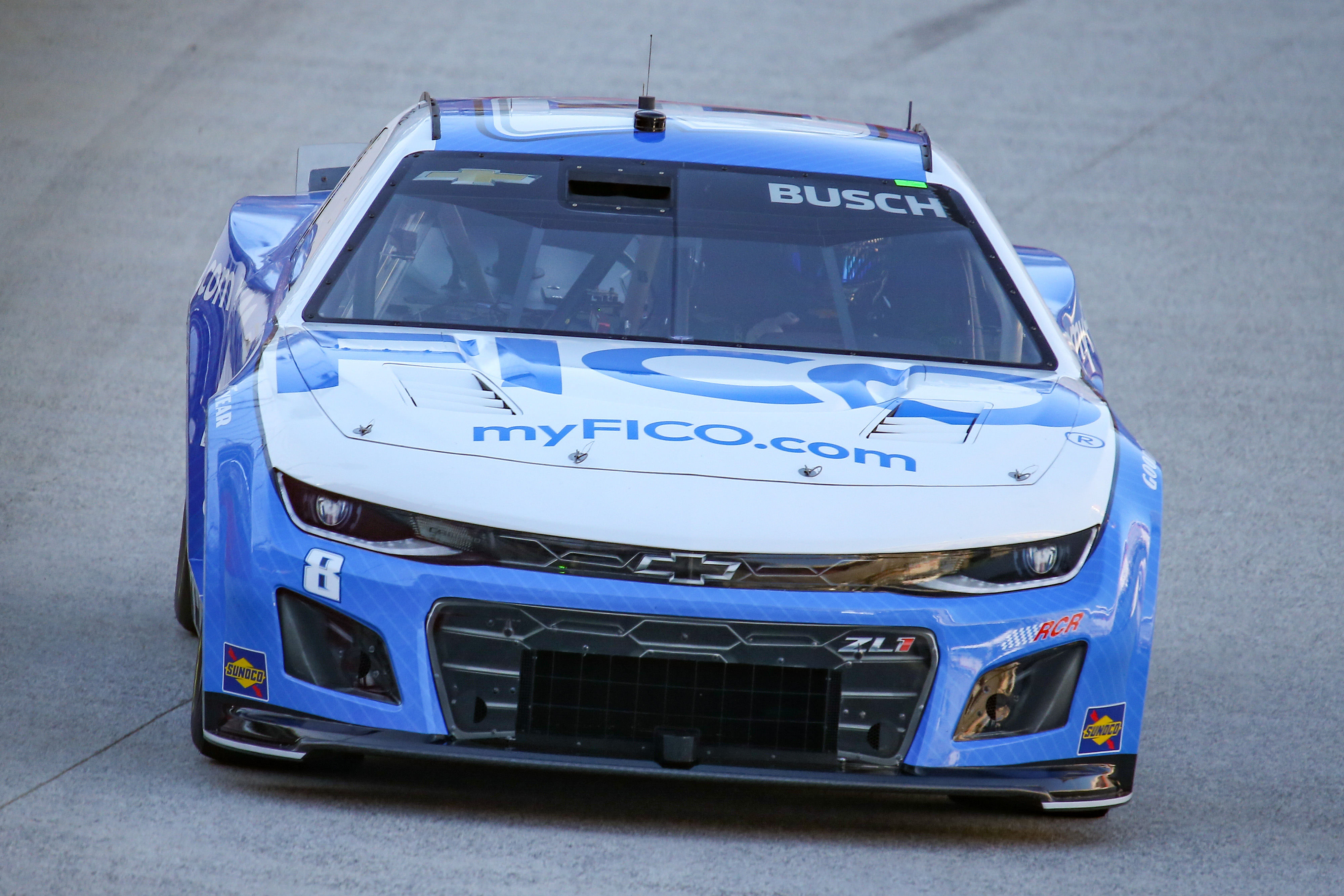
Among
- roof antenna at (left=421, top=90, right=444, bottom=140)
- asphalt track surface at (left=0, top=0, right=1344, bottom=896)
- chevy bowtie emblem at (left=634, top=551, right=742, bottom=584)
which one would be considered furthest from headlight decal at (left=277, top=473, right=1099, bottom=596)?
roof antenna at (left=421, top=90, right=444, bottom=140)

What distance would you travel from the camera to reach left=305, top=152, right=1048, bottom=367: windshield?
452 centimetres

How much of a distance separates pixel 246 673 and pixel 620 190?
1.78 metres

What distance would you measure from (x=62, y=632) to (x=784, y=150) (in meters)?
2.45

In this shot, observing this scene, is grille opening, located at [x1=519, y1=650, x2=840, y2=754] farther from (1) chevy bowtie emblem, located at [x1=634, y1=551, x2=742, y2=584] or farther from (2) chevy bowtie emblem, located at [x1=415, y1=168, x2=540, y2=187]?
(2) chevy bowtie emblem, located at [x1=415, y1=168, x2=540, y2=187]

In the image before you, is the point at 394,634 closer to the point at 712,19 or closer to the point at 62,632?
the point at 62,632

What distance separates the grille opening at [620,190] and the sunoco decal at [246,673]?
1.67 meters

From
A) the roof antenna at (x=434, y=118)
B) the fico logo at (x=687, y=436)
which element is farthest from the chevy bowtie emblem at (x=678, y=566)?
the roof antenna at (x=434, y=118)

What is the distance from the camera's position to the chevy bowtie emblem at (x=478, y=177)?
4801 mm

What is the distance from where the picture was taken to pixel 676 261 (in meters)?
4.66

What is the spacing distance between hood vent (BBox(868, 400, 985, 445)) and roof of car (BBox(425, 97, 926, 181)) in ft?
3.76

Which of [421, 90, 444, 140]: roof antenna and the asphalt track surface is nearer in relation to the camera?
the asphalt track surface

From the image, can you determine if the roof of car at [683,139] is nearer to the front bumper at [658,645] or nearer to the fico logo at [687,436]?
the fico logo at [687,436]

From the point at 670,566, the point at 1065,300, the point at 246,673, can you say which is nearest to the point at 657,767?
the point at 670,566

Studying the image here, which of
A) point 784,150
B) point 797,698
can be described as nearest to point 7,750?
Answer: point 797,698
